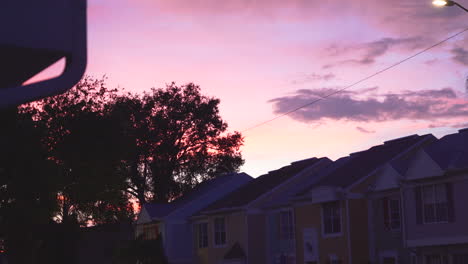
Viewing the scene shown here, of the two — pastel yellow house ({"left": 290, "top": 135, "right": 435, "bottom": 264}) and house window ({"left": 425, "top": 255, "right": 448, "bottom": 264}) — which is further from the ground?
pastel yellow house ({"left": 290, "top": 135, "right": 435, "bottom": 264})

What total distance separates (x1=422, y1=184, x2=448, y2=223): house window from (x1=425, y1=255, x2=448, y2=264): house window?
1.77 meters

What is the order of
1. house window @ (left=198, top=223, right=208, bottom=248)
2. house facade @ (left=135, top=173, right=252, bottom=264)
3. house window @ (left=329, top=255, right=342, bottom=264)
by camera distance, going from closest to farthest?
Answer: house window @ (left=329, top=255, right=342, bottom=264), house window @ (left=198, top=223, right=208, bottom=248), house facade @ (left=135, top=173, right=252, bottom=264)

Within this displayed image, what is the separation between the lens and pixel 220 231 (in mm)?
62312

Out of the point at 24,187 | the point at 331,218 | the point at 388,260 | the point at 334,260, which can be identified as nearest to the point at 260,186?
the point at 331,218

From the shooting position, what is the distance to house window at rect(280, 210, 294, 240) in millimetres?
54344

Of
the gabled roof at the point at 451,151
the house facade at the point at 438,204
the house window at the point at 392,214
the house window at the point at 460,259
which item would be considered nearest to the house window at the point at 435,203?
the house facade at the point at 438,204

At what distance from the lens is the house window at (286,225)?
5434 cm

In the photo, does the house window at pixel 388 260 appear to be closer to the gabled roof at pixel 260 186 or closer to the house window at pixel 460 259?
the house window at pixel 460 259

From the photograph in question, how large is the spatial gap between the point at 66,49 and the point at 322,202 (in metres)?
43.6

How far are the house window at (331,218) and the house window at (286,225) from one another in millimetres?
6242

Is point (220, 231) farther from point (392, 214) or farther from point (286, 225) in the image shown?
point (392, 214)

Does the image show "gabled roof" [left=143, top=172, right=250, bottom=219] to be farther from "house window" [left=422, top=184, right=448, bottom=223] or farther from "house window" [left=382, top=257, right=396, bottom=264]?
"house window" [left=422, top=184, right=448, bottom=223]

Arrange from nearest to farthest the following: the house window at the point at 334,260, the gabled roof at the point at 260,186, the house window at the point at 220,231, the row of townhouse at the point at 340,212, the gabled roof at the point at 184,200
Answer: the row of townhouse at the point at 340,212 → the house window at the point at 334,260 → the gabled roof at the point at 260,186 → the house window at the point at 220,231 → the gabled roof at the point at 184,200

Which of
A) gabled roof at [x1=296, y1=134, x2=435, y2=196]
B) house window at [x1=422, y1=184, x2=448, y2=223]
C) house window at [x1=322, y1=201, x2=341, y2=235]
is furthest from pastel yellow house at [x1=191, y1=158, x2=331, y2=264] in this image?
house window at [x1=422, y1=184, x2=448, y2=223]
